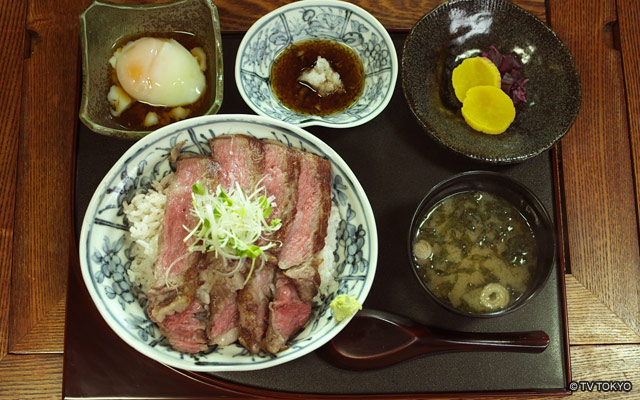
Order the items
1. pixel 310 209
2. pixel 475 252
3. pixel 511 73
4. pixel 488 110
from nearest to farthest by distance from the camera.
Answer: pixel 310 209 < pixel 475 252 < pixel 488 110 < pixel 511 73

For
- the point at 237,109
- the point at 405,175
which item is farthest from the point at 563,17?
the point at 237,109

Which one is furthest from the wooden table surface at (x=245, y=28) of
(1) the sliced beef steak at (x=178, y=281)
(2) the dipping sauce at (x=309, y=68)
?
(1) the sliced beef steak at (x=178, y=281)

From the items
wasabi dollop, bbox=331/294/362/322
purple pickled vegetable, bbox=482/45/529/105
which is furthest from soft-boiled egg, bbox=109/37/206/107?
purple pickled vegetable, bbox=482/45/529/105

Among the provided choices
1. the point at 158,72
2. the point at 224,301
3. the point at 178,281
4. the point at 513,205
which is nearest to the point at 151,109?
the point at 158,72

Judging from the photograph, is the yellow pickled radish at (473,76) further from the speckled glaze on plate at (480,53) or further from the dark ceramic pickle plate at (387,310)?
the dark ceramic pickle plate at (387,310)

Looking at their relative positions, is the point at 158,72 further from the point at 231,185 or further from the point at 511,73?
the point at 511,73

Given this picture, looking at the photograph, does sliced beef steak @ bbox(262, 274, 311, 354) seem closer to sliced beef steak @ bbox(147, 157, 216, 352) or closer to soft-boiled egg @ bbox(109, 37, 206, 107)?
sliced beef steak @ bbox(147, 157, 216, 352)

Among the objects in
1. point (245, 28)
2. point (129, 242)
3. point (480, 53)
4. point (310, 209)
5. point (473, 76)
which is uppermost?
point (245, 28)
